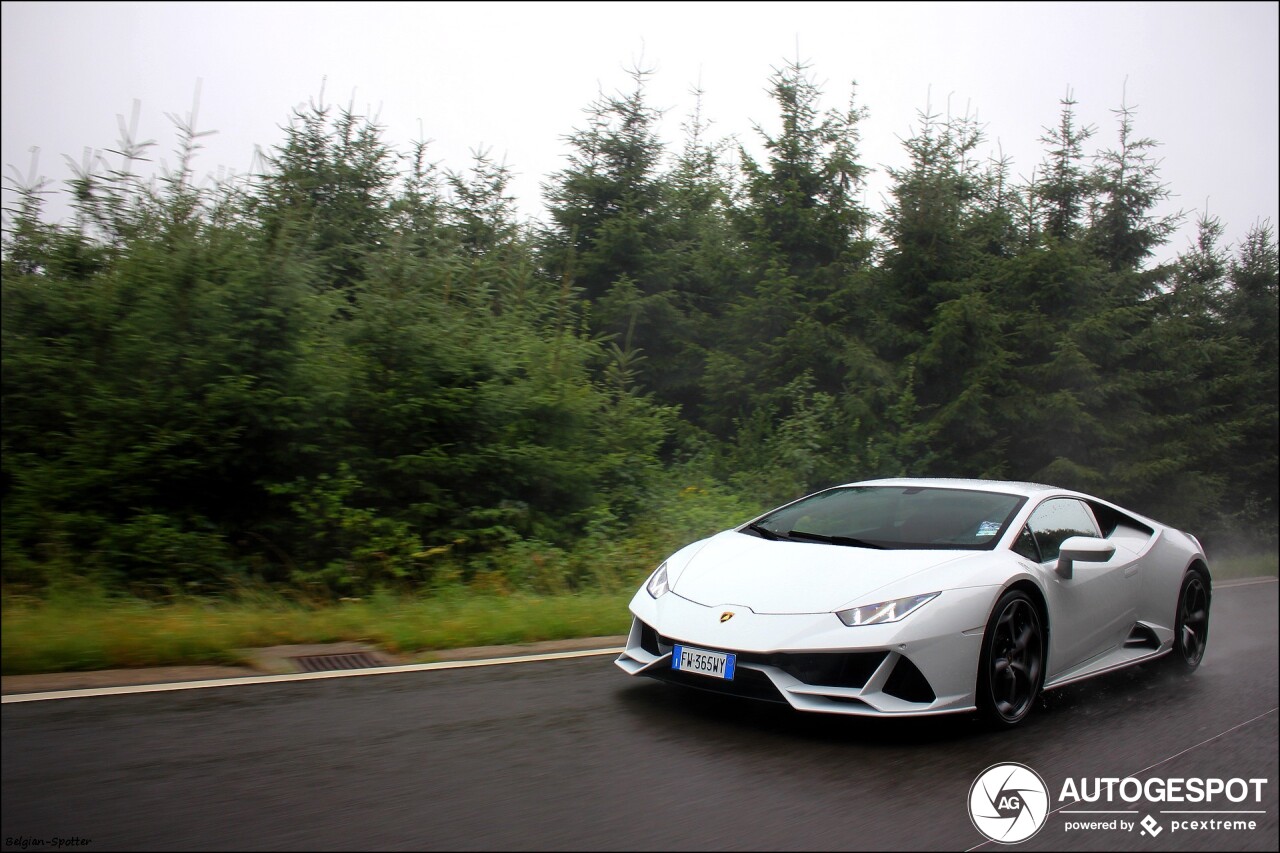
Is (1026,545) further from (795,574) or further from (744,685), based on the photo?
(744,685)

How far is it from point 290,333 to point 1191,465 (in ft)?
68.2

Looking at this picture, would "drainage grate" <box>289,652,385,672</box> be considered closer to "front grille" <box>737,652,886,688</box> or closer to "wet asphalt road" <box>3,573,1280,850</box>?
"wet asphalt road" <box>3,573,1280,850</box>

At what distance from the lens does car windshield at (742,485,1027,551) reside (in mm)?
5656

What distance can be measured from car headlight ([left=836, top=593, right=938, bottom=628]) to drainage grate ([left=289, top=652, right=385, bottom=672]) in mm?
2990

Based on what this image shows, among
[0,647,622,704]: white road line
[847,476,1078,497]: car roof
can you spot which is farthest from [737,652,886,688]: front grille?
[0,647,622,704]: white road line

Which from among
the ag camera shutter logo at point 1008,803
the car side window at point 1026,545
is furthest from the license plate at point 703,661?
the car side window at point 1026,545

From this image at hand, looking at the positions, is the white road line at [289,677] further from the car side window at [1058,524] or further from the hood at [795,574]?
the car side window at [1058,524]

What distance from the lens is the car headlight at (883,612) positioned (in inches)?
186

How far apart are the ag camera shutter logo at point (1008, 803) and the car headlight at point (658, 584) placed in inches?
77.1

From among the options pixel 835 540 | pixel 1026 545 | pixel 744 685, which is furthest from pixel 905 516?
pixel 744 685

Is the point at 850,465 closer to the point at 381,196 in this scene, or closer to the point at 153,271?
the point at 381,196

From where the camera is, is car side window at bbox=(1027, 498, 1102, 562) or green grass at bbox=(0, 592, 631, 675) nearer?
green grass at bbox=(0, 592, 631, 675)

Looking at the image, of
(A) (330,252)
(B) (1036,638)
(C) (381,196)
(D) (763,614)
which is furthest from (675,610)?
(C) (381,196)

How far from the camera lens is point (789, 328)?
20438 mm
